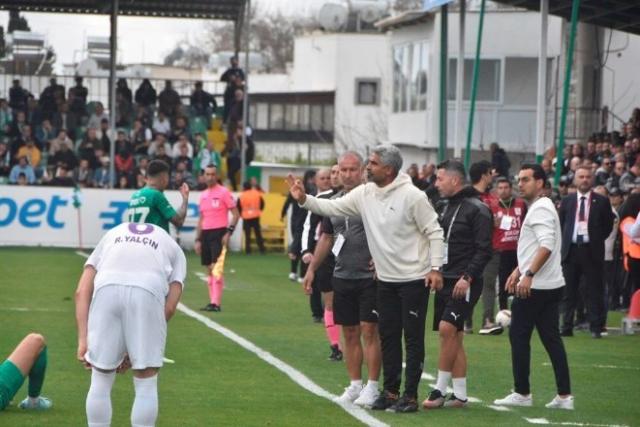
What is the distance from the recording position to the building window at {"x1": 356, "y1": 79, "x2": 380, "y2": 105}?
252ft

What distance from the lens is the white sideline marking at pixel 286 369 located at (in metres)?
11.4

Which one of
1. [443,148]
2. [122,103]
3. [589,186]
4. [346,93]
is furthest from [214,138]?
[346,93]

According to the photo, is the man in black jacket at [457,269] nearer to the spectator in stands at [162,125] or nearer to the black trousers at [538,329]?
the black trousers at [538,329]

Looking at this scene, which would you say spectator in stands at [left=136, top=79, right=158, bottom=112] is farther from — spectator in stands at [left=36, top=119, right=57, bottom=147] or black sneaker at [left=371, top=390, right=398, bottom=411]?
black sneaker at [left=371, top=390, right=398, bottom=411]

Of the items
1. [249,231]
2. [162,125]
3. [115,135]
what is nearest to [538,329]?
[249,231]

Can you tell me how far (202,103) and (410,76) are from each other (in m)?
12.3

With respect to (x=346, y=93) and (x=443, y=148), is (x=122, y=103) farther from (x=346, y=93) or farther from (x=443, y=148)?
(x=346, y=93)

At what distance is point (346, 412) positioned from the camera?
11.5 m

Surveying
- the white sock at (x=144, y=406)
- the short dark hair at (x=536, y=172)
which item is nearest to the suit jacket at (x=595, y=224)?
the short dark hair at (x=536, y=172)

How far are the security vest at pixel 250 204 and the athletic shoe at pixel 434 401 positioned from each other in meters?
23.0

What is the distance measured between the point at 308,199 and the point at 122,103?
103 feet

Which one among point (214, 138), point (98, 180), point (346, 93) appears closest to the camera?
point (98, 180)

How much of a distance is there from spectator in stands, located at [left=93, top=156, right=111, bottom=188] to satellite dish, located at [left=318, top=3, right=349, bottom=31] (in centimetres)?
3838

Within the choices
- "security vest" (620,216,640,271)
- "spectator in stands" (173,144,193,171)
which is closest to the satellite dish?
"spectator in stands" (173,144,193,171)
